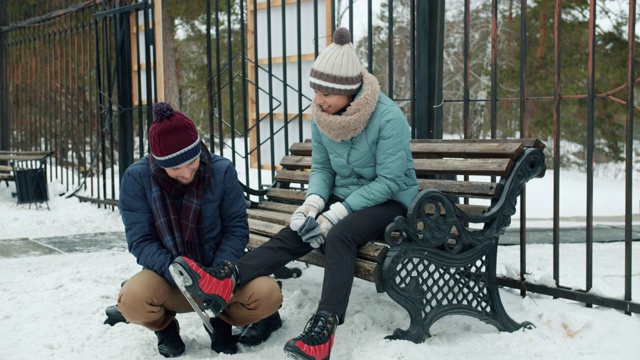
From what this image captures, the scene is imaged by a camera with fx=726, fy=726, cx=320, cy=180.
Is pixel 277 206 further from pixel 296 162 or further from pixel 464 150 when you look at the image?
pixel 464 150

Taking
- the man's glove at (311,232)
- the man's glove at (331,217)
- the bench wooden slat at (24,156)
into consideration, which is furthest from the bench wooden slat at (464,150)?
the bench wooden slat at (24,156)

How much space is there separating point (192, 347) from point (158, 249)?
1.90 ft

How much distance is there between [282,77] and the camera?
8734 millimetres

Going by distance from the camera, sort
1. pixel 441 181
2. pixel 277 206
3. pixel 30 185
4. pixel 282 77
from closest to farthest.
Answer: pixel 441 181 → pixel 277 206 → pixel 282 77 → pixel 30 185

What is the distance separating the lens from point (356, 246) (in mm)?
3527

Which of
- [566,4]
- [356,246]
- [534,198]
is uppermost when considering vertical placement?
[566,4]

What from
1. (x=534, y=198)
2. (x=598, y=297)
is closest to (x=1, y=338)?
(x=598, y=297)

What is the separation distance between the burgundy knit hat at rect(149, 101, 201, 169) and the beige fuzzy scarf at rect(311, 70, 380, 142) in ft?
2.50

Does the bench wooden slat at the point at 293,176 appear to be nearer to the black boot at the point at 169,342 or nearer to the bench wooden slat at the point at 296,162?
the bench wooden slat at the point at 296,162

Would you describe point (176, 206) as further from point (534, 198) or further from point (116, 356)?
point (534, 198)

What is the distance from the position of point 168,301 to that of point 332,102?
130cm

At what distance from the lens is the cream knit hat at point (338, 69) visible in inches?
146

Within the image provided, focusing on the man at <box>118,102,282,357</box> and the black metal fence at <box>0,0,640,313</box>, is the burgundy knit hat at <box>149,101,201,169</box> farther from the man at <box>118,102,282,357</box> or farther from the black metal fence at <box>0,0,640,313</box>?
the black metal fence at <box>0,0,640,313</box>

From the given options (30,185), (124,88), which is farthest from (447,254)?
(30,185)
